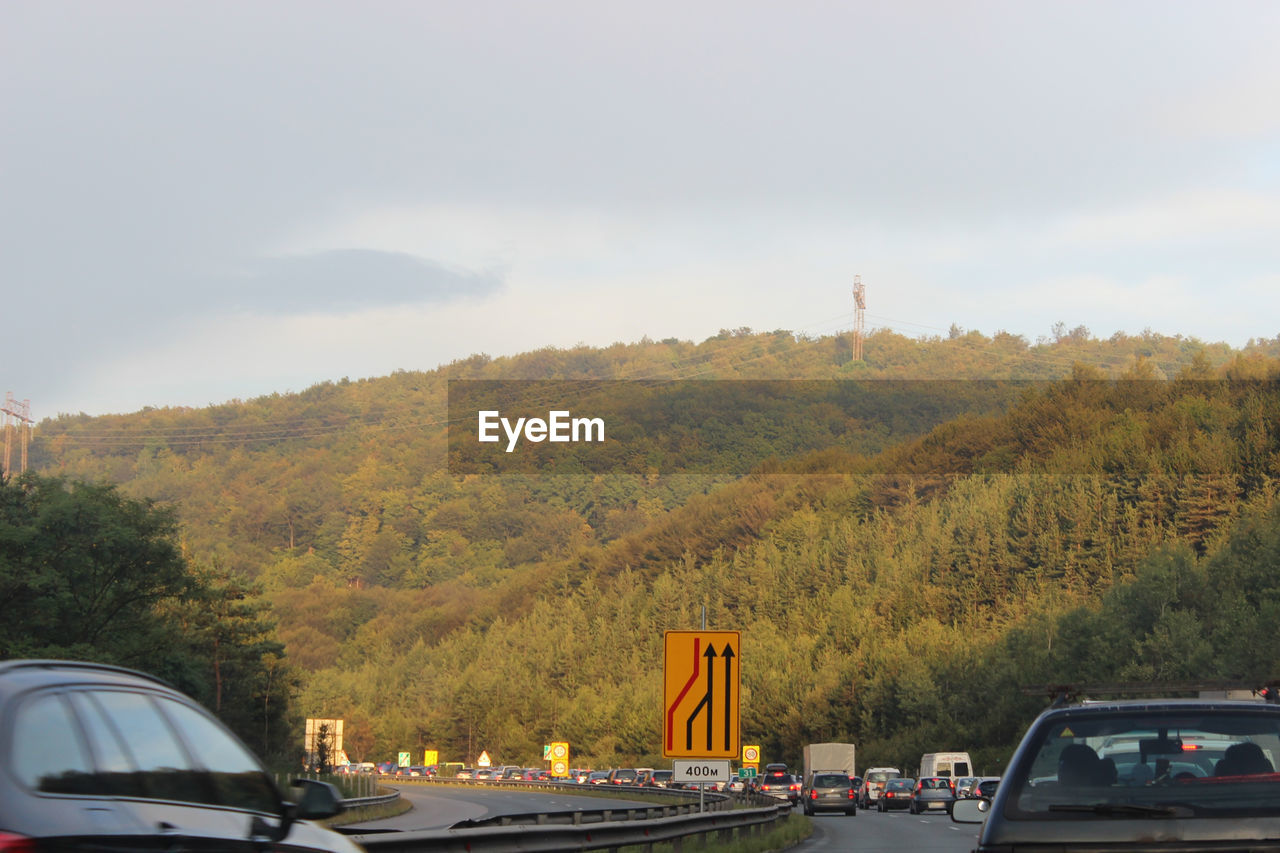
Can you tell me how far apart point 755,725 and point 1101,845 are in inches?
4482

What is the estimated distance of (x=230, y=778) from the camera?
6168mm

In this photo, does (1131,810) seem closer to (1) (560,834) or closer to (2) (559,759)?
(1) (560,834)

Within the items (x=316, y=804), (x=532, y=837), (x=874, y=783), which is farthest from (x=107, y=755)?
(x=874, y=783)

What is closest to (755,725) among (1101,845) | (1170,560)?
(1170,560)

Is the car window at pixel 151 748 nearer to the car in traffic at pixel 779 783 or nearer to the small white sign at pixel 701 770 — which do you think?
the small white sign at pixel 701 770

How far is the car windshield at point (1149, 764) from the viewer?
22.3ft

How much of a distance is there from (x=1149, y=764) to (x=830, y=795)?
46.6 m

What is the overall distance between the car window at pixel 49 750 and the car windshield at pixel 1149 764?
3.99 meters

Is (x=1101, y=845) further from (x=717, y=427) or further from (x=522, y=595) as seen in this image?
(x=717, y=427)

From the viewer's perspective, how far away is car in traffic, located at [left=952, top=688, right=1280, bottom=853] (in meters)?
6.66

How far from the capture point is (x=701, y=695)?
20.3 meters

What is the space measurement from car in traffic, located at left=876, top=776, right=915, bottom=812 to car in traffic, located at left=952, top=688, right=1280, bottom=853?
5159cm

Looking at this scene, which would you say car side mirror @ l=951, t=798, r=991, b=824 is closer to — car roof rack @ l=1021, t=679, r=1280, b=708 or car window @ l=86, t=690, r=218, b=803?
car roof rack @ l=1021, t=679, r=1280, b=708

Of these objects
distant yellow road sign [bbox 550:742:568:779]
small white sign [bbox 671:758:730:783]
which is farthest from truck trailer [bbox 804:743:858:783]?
small white sign [bbox 671:758:730:783]
